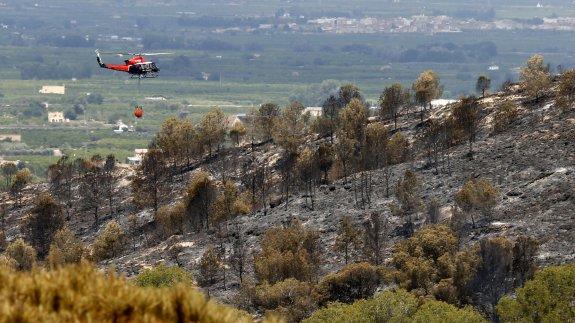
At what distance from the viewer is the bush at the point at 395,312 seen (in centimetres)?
4041

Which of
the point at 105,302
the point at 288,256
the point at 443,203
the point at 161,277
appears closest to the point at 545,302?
the point at 288,256

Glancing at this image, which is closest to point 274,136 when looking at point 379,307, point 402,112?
point 402,112

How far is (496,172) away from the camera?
67.6m

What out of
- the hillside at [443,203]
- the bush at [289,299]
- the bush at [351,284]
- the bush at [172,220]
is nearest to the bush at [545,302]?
the hillside at [443,203]

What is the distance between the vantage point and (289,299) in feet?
164

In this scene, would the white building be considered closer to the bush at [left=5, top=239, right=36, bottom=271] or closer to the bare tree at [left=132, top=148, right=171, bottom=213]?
the bare tree at [left=132, top=148, right=171, bottom=213]

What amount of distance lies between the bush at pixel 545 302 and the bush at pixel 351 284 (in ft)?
35.0

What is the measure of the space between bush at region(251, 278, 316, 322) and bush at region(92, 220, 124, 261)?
80.0 feet

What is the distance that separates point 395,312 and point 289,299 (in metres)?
9.09

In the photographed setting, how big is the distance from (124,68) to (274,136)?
2601cm

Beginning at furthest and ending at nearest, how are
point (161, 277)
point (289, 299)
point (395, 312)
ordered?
point (289, 299), point (161, 277), point (395, 312)

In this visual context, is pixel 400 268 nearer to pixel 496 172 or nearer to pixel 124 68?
pixel 496 172

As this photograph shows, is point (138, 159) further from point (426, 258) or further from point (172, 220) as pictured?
point (426, 258)

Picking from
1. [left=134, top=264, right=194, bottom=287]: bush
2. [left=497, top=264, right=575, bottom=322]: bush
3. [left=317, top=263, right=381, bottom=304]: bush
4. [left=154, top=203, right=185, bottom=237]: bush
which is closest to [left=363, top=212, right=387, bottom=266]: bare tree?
[left=317, top=263, right=381, bottom=304]: bush
